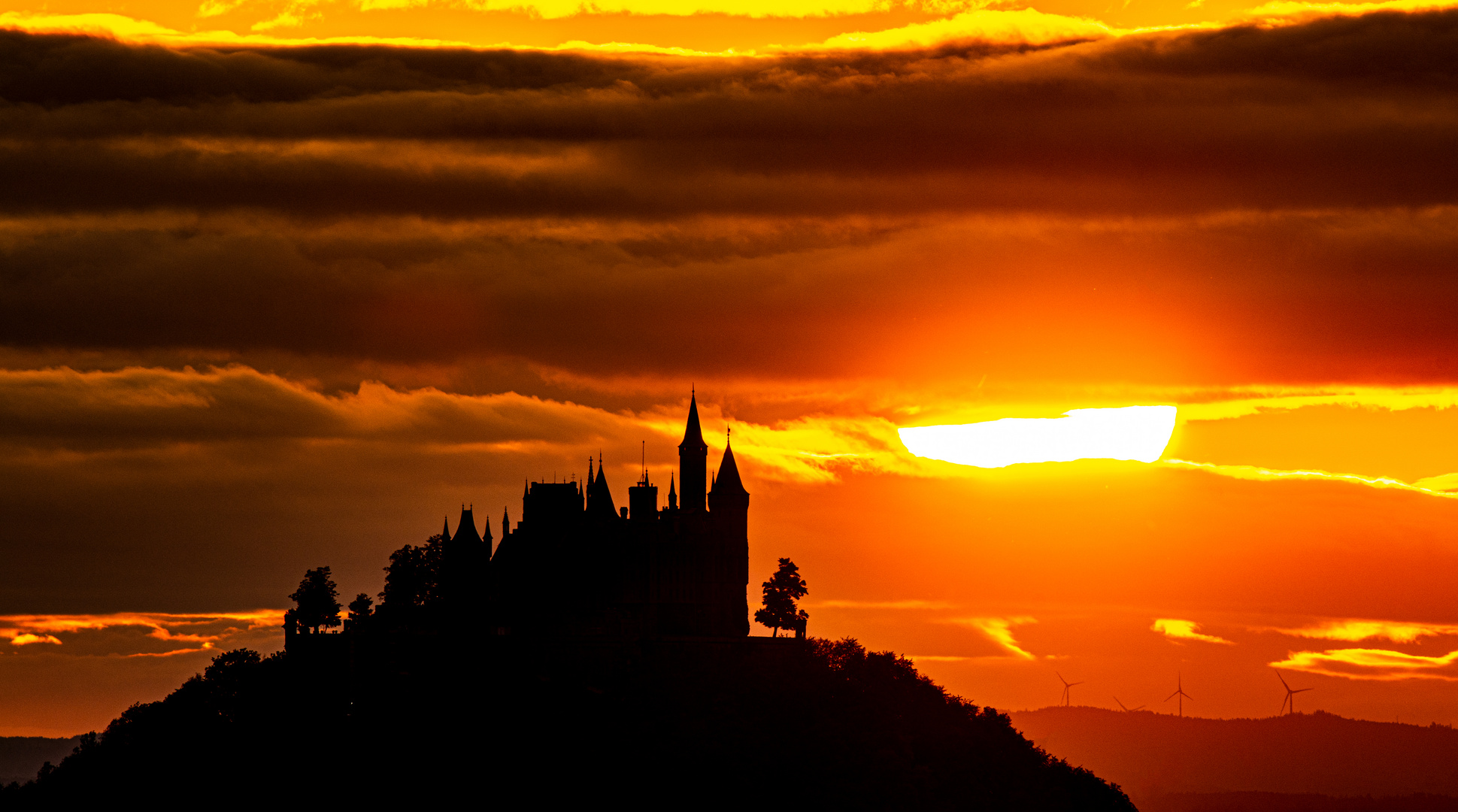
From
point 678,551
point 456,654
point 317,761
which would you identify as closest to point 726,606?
point 678,551

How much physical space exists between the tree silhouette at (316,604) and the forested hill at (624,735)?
4301mm

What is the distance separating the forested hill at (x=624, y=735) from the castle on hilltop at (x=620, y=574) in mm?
2853

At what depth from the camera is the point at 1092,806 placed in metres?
197

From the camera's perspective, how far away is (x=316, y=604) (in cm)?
18812

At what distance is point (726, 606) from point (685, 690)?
29.2 feet

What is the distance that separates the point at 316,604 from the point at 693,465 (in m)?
36.3

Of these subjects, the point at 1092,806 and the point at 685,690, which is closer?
the point at 685,690

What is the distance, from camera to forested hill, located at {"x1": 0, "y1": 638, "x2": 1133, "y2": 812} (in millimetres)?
182125

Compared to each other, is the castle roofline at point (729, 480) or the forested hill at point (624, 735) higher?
the castle roofline at point (729, 480)

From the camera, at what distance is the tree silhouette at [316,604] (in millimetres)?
187875

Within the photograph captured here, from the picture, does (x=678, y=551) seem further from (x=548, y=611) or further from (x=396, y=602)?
(x=396, y=602)

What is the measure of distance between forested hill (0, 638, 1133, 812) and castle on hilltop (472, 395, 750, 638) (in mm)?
2853

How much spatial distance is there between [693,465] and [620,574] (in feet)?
42.2

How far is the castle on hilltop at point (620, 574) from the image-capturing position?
185000mm
